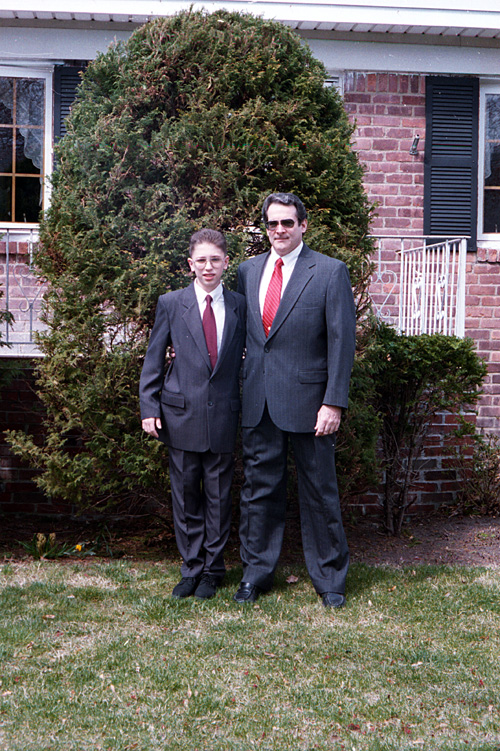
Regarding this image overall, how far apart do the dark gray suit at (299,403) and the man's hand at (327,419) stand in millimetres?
44

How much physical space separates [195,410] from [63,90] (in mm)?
4081

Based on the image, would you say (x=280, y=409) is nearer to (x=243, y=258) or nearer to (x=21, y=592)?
(x=243, y=258)

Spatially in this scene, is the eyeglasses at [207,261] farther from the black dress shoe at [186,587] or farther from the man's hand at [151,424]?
the black dress shoe at [186,587]

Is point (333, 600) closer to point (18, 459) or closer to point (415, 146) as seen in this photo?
point (18, 459)

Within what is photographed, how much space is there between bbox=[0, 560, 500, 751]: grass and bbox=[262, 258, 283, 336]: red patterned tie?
1.44 metres

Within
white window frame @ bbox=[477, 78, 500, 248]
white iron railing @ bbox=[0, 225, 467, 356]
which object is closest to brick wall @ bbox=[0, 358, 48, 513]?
white iron railing @ bbox=[0, 225, 467, 356]

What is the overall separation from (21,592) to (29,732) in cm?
155

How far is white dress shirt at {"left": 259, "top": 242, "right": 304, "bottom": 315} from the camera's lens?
3.93 meters

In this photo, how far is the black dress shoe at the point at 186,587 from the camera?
3.97 meters

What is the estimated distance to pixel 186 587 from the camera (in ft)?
13.1

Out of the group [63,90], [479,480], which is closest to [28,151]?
[63,90]

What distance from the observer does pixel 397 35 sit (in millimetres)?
6875

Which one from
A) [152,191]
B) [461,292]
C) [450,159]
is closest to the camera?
[152,191]

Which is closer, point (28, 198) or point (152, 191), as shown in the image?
point (152, 191)
